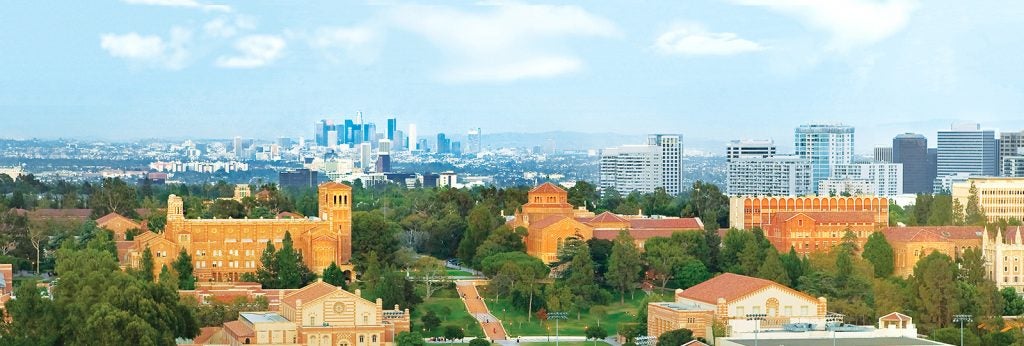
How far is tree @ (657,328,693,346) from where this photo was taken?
60656 mm

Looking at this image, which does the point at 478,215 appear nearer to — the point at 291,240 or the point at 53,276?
the point at 291,240

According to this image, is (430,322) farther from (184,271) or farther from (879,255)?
(879,255)

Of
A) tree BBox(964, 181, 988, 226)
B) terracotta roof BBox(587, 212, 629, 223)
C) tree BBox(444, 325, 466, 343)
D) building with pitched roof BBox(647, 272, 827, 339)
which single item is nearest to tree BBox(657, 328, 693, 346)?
building with pitched roof BBox(647, 272, 827, 339)

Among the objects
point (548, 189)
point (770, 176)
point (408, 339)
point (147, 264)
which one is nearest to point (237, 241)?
point (147, 264)

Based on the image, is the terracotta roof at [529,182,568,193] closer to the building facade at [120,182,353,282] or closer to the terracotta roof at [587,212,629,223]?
the terracotta roof at [587,212,629,223]

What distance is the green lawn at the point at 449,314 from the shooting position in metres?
66.1

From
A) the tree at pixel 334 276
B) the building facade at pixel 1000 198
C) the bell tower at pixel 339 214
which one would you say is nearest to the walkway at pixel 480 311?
the tree at pixel 334 276

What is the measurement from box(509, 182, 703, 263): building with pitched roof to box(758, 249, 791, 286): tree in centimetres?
865

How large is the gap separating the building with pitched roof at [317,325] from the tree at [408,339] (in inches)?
23.0

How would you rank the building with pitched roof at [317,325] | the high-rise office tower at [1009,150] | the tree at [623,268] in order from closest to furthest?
the building with pitched roof at [317,325] → the tree at [623,268] → the high-rise office tower at [1009,150]

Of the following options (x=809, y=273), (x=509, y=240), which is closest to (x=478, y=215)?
(x=509, y=240)

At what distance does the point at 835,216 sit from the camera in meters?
83.6

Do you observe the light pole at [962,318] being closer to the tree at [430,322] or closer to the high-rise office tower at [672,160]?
the tree at [430,322]

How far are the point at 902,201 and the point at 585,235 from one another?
3422 inches
